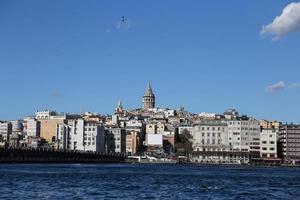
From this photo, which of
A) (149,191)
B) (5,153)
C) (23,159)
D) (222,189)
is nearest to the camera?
(149,191)

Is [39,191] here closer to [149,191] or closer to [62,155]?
[149,191]

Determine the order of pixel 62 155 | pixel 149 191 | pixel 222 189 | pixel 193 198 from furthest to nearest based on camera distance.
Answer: pixel 62 155 < pixel 222 189 < pixel 149 191 < pixel 193 198

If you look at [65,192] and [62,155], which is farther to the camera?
[62,155]

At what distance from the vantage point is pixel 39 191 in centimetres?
5250

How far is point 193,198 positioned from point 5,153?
121280mm

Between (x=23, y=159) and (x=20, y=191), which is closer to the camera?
(x=20, y=191)

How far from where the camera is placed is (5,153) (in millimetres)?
165250

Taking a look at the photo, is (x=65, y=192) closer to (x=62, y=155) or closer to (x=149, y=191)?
(x=149, y=191)

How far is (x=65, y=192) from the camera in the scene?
51.7m

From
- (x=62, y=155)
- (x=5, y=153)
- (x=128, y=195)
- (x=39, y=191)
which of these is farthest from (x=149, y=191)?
Answer: (x=62, y=155)

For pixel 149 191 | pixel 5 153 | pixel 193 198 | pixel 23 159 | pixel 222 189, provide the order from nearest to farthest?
pixel 193 198 → pixel 149 191 → pixel 222 189 → pixel 5 153 → pixel 23 159

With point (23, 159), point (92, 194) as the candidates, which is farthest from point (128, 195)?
point (23, 159)

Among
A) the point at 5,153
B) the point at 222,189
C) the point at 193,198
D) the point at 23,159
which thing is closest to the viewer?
the point at 193,198

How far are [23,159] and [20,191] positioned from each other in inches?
5033
